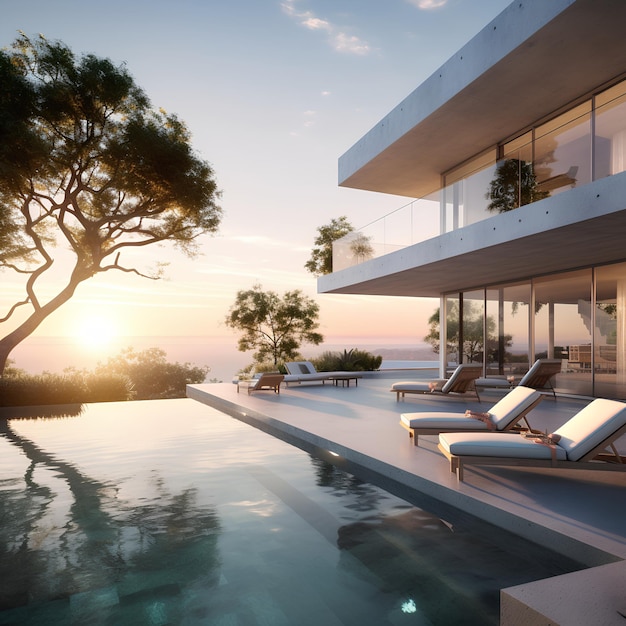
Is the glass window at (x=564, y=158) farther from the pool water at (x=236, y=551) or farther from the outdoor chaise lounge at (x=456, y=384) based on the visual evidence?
the pool water at (x=236, y=551)

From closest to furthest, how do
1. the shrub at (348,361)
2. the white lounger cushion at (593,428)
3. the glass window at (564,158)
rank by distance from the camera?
the white lounger cushion at (593,428), the glass window at (564,158), the shrub at (348,361)

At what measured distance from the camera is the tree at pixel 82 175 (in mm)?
16531

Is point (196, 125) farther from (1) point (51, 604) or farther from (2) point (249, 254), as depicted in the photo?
(1) point (51, 604)

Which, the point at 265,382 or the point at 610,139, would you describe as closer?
the point at 610,139

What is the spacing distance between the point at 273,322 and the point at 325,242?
464 cm

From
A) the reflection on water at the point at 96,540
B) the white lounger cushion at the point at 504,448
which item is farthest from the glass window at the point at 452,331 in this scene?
the reflection on water at the point at 96,540

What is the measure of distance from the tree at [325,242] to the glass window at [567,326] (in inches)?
502

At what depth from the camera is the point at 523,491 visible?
15.1 ft

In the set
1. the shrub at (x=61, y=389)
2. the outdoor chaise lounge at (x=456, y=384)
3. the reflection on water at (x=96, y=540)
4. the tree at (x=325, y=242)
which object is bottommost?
the reflection on water at (x=96, y=540)

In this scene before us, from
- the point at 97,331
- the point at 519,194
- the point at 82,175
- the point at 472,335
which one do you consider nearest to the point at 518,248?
the point at 519,194

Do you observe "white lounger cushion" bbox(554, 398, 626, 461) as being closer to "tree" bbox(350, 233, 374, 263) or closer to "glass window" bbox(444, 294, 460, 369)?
"tree" bbox(350, 233, 374, 263)

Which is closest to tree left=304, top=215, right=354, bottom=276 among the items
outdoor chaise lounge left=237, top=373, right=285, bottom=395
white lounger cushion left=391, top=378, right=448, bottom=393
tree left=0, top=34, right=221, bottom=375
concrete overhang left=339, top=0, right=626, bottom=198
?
tree left=0, top=34, right=221, bottom=375

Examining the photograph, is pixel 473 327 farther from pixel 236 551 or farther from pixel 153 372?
pixel 153 372

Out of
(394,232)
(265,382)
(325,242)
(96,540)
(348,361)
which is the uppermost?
(325,242)
